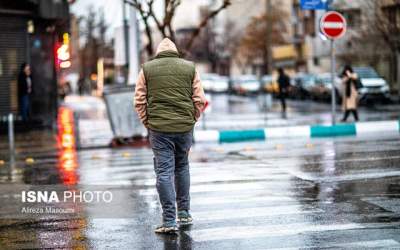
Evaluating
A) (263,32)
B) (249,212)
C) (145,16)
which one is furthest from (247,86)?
(249,212)

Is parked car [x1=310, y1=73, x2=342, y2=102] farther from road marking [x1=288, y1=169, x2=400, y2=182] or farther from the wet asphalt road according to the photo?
road marking [x1=288, y1=169, x2=400, y2=182]

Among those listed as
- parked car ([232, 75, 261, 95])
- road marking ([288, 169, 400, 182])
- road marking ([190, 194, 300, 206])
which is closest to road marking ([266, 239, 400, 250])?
road marking ([190, 194, 300, 206])

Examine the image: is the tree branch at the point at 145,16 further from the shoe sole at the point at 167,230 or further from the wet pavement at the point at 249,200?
the shoe sole at the point at 167,230

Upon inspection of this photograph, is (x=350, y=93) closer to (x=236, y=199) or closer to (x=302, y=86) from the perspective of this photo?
(x=236, y=199)

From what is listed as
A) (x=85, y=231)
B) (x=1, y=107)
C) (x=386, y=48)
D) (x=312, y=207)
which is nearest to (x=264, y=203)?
(x=312, y=207)

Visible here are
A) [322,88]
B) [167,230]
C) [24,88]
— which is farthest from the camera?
[322,88]

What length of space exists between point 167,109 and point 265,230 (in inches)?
60.3

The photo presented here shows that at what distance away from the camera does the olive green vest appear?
7.80m

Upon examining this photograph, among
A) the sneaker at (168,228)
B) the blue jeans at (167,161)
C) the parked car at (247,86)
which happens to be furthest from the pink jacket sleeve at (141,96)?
the parked car at (247,86)

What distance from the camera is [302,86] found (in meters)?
50.3

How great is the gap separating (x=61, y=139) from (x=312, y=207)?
44.0 ft

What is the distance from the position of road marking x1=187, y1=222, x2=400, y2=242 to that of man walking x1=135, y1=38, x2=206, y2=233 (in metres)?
0.37

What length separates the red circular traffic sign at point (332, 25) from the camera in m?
19.9

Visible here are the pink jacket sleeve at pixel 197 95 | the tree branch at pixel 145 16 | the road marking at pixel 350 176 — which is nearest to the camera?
the pink jacket sleeve at pixel 197 95
